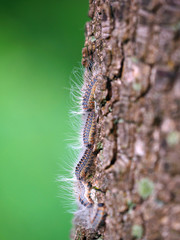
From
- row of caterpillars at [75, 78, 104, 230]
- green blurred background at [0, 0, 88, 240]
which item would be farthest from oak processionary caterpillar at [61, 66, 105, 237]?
green blurred background at [0, 0, 88, 240]

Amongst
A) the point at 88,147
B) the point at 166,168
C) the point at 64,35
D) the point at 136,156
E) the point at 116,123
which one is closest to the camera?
the point at 166,168

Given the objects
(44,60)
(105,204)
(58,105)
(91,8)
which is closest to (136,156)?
(105,204)

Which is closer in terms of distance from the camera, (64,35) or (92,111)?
(92,111)

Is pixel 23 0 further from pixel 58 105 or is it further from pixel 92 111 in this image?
pixel 92 111

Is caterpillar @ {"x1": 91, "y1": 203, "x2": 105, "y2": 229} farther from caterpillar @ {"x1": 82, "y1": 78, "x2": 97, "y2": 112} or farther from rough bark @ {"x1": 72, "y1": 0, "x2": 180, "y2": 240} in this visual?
caterpillar @ {"x1": 82, "y1": 78, "x2": 97, "y2": 112}

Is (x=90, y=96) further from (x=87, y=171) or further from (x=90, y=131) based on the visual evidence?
(x=87, y=171)

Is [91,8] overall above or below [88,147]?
above

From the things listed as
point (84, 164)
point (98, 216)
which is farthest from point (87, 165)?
point (98, 216)

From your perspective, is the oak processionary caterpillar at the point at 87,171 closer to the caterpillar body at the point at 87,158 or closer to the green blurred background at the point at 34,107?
the caterpillar body at the point at 87,158
